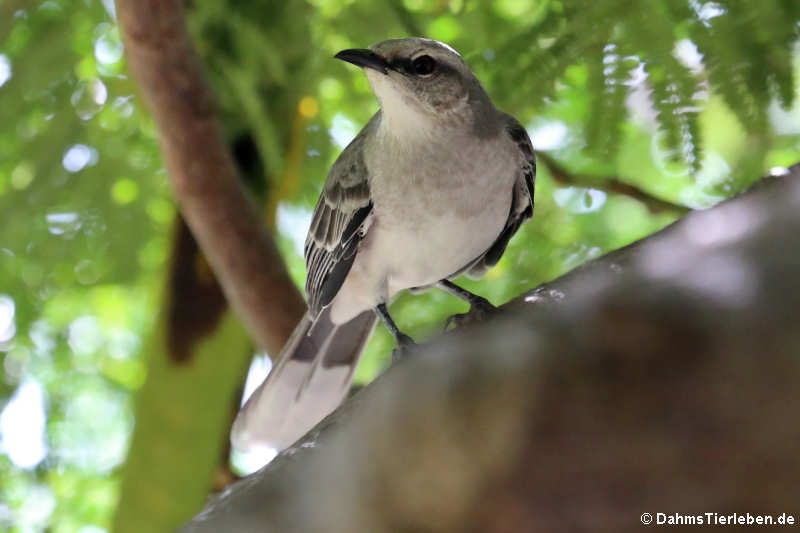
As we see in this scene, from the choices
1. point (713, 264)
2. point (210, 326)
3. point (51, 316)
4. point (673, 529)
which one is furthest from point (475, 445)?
point (51, 316)

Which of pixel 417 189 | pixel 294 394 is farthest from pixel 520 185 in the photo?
pixel 294 394

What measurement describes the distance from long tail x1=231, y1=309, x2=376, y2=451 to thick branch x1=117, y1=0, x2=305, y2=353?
0.27 m

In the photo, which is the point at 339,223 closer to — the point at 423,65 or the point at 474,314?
the point at 423,65

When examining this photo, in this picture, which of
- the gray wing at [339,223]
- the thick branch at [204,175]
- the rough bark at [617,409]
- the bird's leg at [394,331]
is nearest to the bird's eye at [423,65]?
the gray wing at [339,223]

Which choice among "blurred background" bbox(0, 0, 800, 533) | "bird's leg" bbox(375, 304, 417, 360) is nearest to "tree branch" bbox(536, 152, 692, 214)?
"blurred background" bbox(0, 0, 800, 533)

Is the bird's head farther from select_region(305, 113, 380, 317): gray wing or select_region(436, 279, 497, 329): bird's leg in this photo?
select_region(436, 279, 497, 329): bird's leg

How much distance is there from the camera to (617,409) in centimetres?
115

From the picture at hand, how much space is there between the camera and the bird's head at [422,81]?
10.6 ft

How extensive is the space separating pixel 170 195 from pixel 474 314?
3085 mm

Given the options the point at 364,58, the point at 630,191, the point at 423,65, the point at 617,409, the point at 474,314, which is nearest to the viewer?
the point at 617,409

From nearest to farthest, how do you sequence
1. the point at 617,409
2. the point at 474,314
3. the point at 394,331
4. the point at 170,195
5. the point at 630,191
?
the point at 617,409 → the point at 474,314 → the point at 394,331 → the point at 630,191 → the point at 170,195

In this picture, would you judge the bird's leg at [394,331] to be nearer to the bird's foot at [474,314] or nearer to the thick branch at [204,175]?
the bird's foot at [474,314]

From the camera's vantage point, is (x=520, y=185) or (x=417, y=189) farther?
(x=520, y=185)

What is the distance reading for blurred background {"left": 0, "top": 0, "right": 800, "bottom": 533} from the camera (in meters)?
3.95
